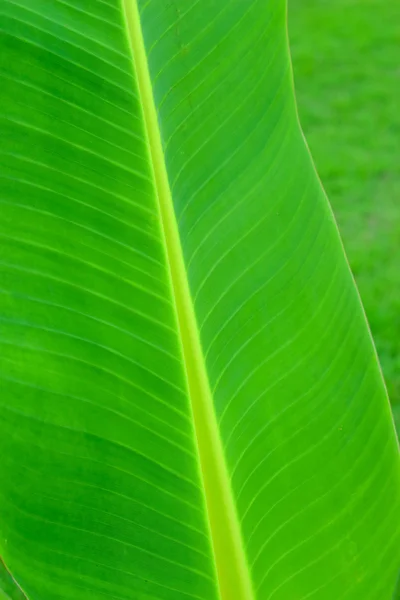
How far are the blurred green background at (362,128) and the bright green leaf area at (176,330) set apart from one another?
2.66ft

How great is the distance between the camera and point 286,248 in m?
0.52

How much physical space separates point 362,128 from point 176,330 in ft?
5.06

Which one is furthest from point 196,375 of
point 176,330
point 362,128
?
point 362,128

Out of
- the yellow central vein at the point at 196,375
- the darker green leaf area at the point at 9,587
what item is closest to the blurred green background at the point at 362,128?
the darker green leaf area at the point at 9,587

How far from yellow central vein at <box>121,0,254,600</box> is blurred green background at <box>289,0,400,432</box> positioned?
2.80ft

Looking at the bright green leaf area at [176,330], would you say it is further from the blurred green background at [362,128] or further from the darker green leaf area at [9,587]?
the blurred green background at [362,128]

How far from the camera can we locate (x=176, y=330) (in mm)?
482

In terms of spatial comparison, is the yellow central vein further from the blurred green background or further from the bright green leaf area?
the blurred green background

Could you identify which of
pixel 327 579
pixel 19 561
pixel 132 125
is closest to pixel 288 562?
pixel 327 579

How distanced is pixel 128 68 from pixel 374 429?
1.08ft

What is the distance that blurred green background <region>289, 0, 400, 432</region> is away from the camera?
147cm

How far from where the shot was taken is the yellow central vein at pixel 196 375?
484 mm

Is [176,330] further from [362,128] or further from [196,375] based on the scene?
[362,128]

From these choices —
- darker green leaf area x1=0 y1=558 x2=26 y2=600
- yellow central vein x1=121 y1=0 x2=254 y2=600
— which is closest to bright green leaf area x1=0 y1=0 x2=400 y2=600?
yellow central vein x1=121 y1=0 x2=254 y2=600
